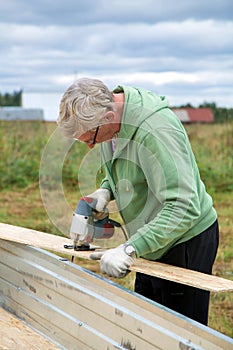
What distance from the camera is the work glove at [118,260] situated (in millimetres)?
2645

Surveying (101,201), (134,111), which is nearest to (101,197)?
(101,201)

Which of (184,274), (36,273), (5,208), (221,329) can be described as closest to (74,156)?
(5,208)

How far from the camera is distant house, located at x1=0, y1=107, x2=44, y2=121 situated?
Result: 13602 millimetres

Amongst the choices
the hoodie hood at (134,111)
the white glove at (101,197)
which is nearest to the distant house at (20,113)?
the white glove at (101,197)

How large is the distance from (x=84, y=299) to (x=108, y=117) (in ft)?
2.72

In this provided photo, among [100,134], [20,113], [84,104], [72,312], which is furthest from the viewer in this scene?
[20,113]

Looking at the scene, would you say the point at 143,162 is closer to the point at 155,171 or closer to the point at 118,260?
the point at 155,171

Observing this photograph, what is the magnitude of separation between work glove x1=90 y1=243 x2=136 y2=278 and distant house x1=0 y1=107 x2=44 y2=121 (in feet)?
33.7

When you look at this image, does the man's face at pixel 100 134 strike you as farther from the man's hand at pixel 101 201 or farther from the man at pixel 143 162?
the man's hand at pixel 101 201

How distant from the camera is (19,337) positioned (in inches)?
124

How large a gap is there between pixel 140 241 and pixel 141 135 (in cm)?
43

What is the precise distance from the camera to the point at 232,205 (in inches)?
352

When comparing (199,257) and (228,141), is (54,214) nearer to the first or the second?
(199,257)

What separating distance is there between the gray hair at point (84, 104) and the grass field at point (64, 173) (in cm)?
327
